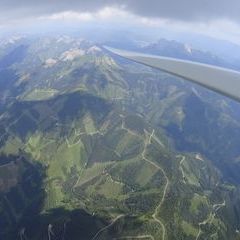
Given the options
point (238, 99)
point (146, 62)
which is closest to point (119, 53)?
point (146, 62)

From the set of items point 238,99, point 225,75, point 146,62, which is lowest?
point 146,62

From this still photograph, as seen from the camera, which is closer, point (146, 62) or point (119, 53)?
point (146, 62)

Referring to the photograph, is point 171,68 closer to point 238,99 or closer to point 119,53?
point 238,99

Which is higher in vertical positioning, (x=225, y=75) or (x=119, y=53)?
(x=225, y=75)

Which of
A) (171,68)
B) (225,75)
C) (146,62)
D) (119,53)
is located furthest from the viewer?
(119,53)

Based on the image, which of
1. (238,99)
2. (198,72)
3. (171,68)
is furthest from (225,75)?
(238,99)

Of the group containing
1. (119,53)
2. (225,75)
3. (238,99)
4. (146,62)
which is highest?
(238,99)

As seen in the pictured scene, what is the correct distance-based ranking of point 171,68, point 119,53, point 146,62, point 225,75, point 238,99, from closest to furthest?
point 238,99 → point 225,75 → point 171,68 → point 146,62 → point 119,53

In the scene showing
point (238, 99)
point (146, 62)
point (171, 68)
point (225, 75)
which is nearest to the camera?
point (238, 99)

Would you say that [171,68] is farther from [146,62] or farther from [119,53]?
[119,53]
